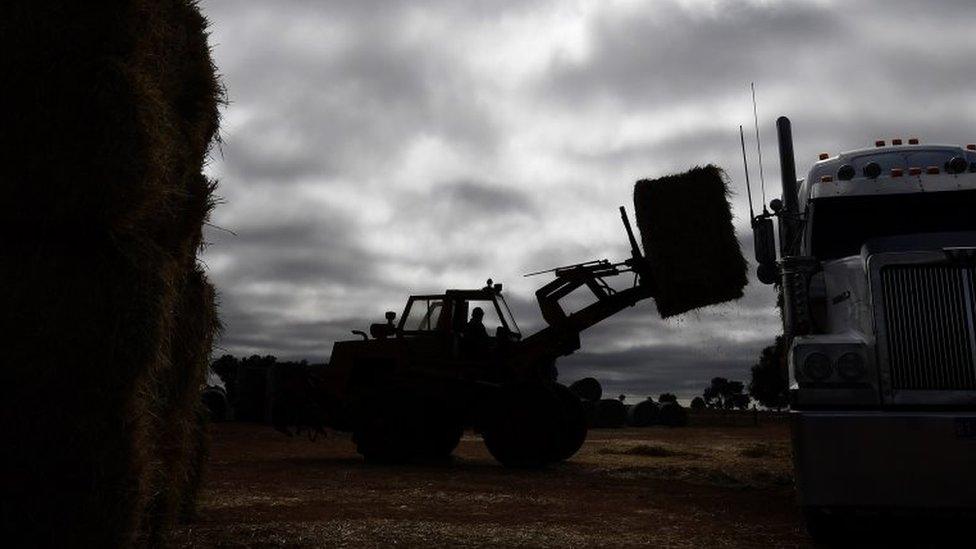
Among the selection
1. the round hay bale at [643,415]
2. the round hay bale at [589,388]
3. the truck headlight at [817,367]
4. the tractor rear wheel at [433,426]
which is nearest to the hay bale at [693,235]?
the tractor rear wheel at [433,426]

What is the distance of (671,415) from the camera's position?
39281 millimetres

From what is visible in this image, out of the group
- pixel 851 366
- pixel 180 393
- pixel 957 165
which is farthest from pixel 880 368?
pixel 180 393

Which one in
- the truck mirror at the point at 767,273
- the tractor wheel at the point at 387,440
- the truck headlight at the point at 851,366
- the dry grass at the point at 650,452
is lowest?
the dry grass at the point at 650,452

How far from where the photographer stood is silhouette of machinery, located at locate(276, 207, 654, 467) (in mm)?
14312

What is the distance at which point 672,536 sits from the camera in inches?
283

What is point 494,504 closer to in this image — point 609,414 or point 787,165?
point 787,165

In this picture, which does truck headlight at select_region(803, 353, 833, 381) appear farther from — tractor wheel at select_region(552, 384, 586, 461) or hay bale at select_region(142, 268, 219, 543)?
tractor wheel at select_region(552, 384, 586, 461)

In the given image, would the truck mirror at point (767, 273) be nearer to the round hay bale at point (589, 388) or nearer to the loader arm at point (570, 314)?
the loader arm at point (570, 314)

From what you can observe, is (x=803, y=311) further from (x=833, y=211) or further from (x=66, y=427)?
(x=66, y=427)

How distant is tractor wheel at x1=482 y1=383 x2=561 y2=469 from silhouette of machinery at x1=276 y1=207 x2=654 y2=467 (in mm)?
16

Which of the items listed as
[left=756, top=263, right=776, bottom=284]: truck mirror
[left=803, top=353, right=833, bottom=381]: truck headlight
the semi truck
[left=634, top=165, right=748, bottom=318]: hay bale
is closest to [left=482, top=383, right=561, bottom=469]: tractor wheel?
[left=634, top=165, right=748, bottom=318]: hay bale

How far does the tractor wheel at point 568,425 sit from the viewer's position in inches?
562

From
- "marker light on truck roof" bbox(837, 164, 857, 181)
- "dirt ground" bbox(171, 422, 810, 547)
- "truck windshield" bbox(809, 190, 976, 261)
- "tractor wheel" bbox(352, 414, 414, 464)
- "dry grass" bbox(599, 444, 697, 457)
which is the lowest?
"dirt ground" bbox(171, 422, 810, 547)

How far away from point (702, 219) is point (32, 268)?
33.4 feet
